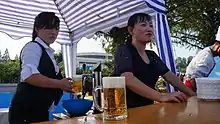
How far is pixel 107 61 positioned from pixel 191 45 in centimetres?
261

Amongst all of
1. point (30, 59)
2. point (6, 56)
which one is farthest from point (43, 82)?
point (6, 56)

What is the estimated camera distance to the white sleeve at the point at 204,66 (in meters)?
2.24

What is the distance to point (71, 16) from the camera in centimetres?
455

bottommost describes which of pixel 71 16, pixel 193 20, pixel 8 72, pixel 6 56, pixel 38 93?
pixel 38 93

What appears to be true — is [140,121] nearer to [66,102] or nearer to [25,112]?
[66,102]

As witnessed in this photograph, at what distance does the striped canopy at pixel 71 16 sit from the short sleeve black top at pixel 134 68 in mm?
1485

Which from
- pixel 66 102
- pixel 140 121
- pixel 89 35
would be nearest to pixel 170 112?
pixel 140 121

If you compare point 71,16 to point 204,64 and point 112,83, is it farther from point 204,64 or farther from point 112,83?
point 112,83

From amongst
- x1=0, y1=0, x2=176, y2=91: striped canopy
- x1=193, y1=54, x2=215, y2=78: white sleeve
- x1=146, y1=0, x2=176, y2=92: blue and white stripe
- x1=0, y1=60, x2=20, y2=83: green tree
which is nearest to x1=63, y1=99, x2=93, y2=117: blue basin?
x1=193, y1=54, x2=215, y2=78: white sleeve

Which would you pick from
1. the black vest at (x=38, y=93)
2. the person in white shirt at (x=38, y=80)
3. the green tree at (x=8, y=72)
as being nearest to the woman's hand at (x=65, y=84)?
the person in white shirt at (x=38, y=80)

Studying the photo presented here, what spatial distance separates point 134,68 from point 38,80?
49cm

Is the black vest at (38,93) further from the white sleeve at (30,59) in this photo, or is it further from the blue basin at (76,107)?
the blue basin at (76,107)

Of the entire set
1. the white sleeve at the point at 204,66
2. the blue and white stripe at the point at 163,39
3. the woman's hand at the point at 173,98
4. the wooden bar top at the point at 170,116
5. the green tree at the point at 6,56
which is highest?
the green tree at the point at 6,56

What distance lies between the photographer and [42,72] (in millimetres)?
1868
